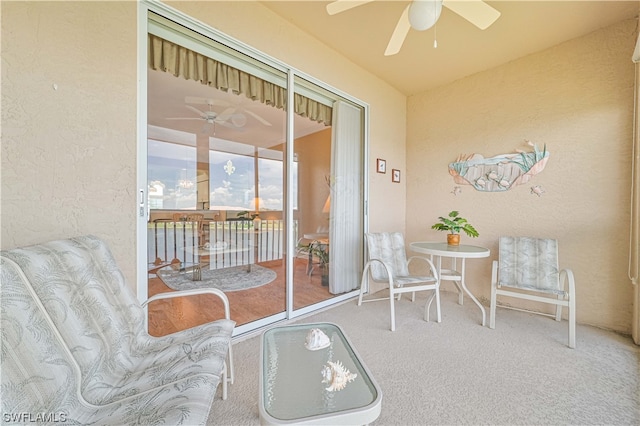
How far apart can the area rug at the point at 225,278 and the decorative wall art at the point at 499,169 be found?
8.70 feet

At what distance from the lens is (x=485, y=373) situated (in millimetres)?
1676

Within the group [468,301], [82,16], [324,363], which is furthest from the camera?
[468,301]

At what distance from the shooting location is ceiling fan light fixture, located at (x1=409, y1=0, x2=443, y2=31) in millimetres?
1651

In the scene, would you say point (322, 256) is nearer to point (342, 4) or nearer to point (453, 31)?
point (342, 4)

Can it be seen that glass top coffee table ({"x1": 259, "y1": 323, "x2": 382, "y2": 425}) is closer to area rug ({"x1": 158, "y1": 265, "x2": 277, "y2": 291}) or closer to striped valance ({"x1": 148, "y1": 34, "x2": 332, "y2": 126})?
area rug ({"x1": 158, "y1": 265, "x2": 277, "y2": 291})

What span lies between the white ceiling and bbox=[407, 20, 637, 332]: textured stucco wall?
8.7 inches

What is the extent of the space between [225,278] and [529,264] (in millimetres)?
3367

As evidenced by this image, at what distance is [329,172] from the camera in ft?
10.1

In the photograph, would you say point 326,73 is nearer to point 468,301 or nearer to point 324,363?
point 324,363

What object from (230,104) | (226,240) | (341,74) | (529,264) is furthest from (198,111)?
(529,264)

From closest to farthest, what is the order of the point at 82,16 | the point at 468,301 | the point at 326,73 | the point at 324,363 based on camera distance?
the point at 324,363, the point at 82,16, the point at 326,73, the point at 468,301

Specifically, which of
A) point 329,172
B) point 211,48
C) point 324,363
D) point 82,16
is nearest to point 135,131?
point 82,16

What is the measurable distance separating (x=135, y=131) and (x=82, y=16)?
64 cm

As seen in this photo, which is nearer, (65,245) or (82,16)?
(65,245)
